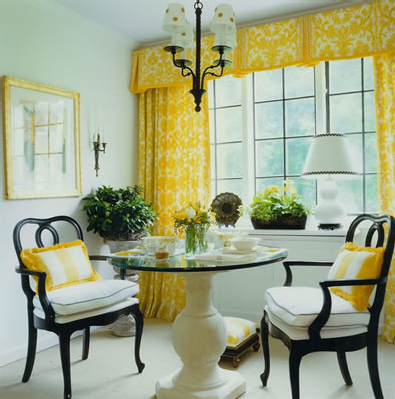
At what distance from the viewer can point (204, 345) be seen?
2.49m

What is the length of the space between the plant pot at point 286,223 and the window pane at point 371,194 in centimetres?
60

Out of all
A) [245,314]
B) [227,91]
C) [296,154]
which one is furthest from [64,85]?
[245,314]

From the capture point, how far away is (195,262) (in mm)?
2258

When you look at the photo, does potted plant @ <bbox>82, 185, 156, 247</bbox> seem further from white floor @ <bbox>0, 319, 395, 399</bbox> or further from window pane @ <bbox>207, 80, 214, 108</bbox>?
window pane @ <bbox>207, 80, 214, 108</bbox>

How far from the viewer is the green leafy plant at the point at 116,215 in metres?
3.66

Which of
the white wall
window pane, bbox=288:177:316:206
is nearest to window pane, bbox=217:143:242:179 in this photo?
window pane, bbox=288:177:316:206

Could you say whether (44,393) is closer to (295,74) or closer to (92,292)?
(92,292)

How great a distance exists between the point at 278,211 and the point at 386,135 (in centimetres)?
101

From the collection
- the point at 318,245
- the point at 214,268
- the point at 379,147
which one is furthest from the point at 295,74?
the point at 214,268

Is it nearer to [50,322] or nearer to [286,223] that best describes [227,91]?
[286,223]

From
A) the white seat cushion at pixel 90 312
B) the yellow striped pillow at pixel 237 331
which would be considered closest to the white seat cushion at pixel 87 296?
the white seat cushion at pixel 90 312

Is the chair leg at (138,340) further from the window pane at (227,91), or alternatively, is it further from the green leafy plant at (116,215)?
the window pane at (227,91)

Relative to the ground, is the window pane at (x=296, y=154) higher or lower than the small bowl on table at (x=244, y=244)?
higher

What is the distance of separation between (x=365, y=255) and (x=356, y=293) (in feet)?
0.68
